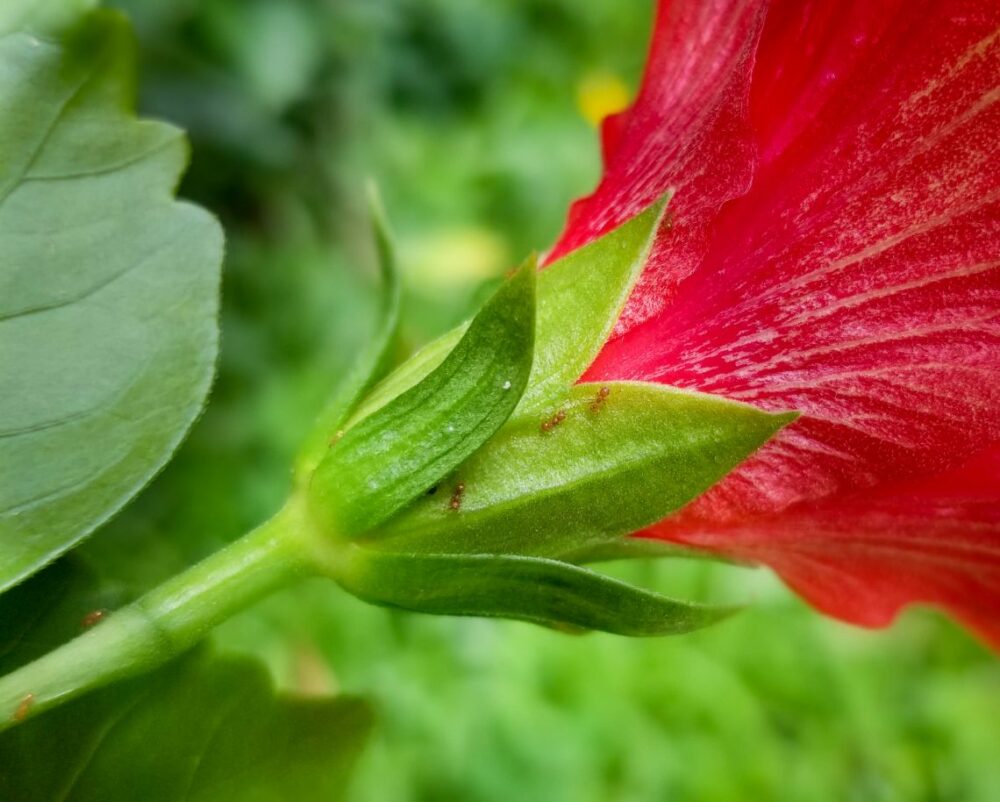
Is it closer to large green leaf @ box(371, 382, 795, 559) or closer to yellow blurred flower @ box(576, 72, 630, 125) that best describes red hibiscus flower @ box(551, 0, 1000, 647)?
large green leaf @ box(371, 382, 795, 559)

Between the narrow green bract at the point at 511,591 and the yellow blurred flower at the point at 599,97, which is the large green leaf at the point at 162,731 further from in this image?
the yellow blurred flower at the point at 599,97

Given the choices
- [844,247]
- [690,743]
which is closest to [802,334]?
[844,247]

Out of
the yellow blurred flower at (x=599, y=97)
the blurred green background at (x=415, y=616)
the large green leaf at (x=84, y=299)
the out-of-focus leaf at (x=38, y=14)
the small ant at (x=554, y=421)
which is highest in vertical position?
the out-of-focus leaf at (x=38, y=14)

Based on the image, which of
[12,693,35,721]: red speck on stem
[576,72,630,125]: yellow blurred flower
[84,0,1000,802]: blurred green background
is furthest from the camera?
[576,72,630,125]: yellow blurred flower

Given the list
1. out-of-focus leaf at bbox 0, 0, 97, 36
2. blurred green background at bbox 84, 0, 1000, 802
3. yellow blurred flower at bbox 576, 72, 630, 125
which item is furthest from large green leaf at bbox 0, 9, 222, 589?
yellow blurred flower at bbox 576, 72, 630, 125

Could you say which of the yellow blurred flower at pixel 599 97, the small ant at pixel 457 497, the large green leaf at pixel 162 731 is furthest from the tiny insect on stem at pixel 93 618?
the yellow blurred flower at pixel 599 97

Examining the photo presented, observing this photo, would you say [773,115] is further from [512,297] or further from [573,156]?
[573,156]

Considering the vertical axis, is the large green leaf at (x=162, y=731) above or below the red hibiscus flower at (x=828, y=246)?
below

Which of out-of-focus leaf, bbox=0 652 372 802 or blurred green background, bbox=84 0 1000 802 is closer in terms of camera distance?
out-of-focus leaf, bbox=0 652 372 802

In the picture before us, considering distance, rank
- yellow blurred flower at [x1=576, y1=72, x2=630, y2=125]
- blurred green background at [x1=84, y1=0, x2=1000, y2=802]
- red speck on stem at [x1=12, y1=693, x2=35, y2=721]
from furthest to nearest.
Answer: yellow blurred flower at [x1=576, y1=72, x2=630, y2=125], blurred green background at [x1=84, y1=0, x2=1000, y2=802], red speck on stem at [x1=12, y1=693, x2=35, y2=721]
